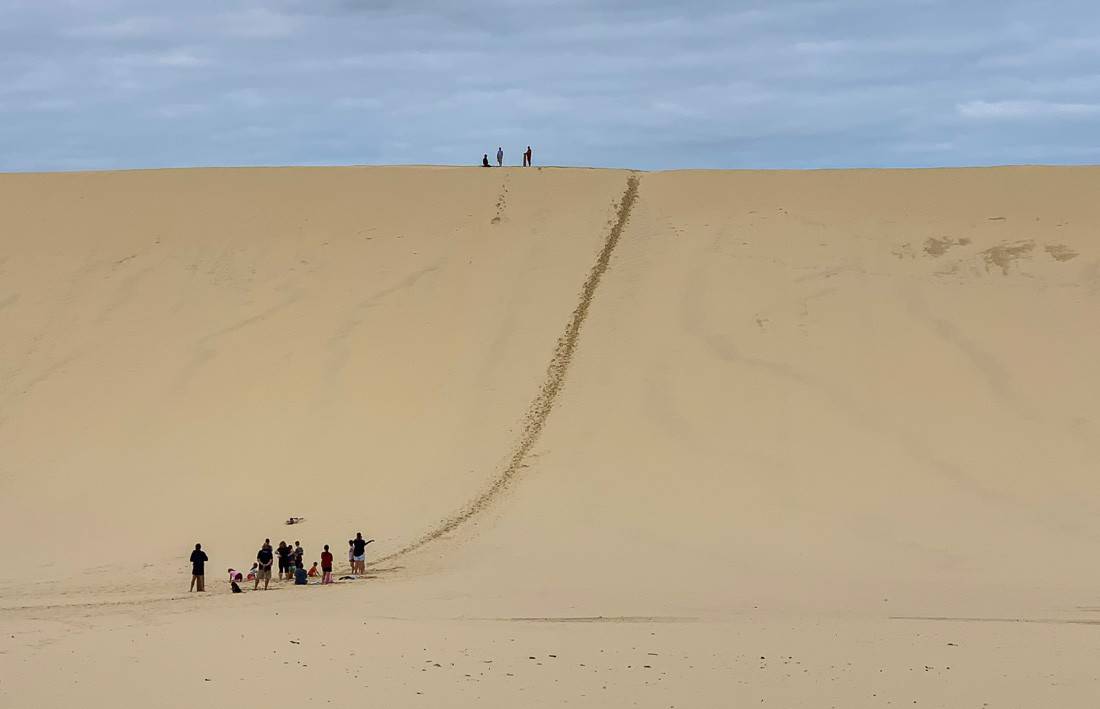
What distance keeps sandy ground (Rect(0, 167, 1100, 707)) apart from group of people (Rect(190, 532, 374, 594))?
0.23m

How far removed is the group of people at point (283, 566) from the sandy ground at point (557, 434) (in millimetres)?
227

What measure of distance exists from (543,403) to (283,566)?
5.65 metres

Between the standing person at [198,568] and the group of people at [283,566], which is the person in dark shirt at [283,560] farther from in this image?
the standing person at [198,568]

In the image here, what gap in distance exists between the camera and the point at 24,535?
16.8 meters

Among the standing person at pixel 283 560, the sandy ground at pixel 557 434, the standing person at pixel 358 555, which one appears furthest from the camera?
the standing person at pixel 283 560

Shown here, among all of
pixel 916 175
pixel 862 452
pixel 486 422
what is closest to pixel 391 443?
pixel 486 422

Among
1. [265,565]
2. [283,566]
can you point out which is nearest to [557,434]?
[283,566]

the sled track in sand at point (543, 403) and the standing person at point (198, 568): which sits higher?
the sled track in sand at point (543, 403)

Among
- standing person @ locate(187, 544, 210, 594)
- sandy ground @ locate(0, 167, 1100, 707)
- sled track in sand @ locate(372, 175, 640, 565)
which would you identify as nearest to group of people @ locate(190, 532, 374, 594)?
standing person @ locate(187, 544, 210, 594)

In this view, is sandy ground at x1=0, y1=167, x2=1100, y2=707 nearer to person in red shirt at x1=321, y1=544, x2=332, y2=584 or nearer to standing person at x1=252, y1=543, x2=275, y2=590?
standing person at x1=252, y1=543, x2=275, y2=590

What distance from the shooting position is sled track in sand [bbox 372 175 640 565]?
16.5 meters

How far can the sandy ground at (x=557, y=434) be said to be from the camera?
10297 millimetres

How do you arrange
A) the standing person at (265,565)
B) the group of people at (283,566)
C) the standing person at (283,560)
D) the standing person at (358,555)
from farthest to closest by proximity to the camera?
the standing person at (283,560), the standing person at (358,555), the standing person at (265,565), the group of people at (283,566)

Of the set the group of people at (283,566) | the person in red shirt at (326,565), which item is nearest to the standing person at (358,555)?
the group of people at (283,566)
